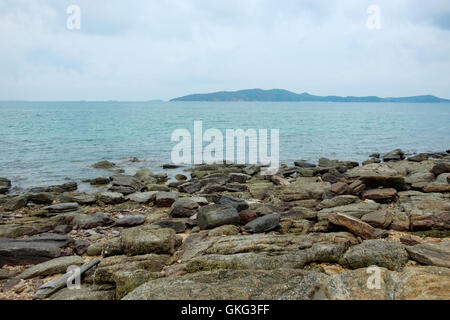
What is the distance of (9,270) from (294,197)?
9670mm

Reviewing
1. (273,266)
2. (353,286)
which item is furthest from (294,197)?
(353,286)

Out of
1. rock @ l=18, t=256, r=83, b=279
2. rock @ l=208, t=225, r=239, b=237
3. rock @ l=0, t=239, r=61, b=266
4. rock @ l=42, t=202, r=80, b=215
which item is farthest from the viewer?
rock @ l=42, t=202, r=80, b=215

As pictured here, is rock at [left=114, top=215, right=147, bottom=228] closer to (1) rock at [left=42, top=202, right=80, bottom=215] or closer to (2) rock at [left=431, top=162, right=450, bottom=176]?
(1) rock at [left=42, top=202, right=80, bottom=215]

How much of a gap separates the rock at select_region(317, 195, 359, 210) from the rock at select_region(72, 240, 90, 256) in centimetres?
737

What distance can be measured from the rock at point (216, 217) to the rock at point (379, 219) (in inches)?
144

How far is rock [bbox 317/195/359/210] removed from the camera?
10.7 meters

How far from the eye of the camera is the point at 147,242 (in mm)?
7449

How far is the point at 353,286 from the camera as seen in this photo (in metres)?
4.69

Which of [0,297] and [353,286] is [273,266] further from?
[0,297]

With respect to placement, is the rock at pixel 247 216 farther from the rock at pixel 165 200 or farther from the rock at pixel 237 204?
the rock at pixel 165 200

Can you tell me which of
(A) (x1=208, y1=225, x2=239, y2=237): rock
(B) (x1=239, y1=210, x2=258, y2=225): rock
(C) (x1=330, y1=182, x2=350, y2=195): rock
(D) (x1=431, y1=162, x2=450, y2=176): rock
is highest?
(D) (x1=431, y1=162, x2=450, y2=176): rock

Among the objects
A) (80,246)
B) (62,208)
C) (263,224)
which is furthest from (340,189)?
(62,208)

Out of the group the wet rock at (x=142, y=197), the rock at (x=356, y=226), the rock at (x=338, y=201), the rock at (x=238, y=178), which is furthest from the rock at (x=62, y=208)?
the rock at (x=356, y=226)

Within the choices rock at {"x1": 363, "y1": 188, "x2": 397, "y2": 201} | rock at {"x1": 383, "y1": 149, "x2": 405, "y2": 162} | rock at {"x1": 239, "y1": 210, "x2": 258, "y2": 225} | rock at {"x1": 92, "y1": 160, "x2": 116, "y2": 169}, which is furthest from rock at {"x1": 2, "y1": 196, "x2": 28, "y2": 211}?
rock at {"x1": 383, "y1": 149, "x2": 405, "y2": 162}
